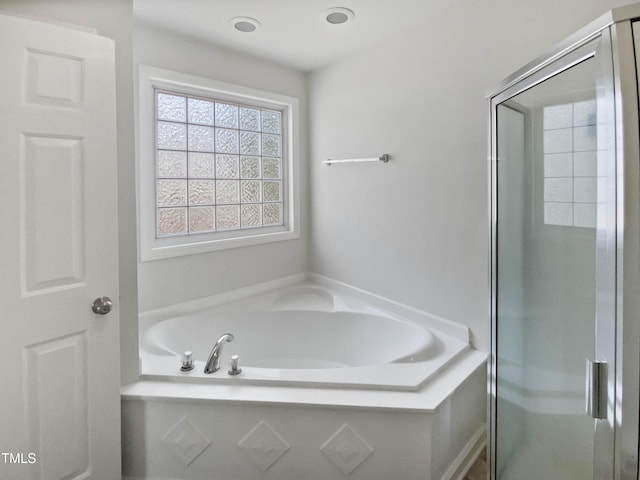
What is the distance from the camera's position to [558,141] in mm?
1290

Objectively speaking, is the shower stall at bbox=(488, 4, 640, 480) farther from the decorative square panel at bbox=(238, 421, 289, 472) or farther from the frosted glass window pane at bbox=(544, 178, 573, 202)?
the decorative square panel at bbox=(238, 421, 289, 472)

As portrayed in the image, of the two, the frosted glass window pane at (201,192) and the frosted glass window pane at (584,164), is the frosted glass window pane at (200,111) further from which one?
the frosted glass window pane at (584,164)

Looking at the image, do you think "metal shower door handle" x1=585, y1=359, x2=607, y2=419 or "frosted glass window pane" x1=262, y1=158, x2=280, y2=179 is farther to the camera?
"frosted glass window pane" x1=262, y1=158, x2=280, y2=179

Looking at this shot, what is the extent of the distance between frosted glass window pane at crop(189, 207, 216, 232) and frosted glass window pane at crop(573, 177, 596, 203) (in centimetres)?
227

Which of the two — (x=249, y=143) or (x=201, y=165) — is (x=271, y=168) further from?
(x=201, y=165)

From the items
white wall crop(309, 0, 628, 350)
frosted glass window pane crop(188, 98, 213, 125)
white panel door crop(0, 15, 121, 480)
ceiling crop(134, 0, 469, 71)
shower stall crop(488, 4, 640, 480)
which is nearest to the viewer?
shower stall crop(488, 4, 640, 480)

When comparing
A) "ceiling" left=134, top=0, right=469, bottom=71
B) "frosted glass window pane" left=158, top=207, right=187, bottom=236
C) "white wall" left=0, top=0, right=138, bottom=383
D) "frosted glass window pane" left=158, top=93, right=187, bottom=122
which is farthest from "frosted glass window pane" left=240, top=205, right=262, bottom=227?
"white wall" left=0, top=0, right=138, bottom=383

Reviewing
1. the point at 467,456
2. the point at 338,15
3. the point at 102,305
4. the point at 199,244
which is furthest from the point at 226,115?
the point at 467,456

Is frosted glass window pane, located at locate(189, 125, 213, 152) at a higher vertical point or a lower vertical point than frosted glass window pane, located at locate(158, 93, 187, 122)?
lower

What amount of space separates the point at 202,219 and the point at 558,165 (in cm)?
221

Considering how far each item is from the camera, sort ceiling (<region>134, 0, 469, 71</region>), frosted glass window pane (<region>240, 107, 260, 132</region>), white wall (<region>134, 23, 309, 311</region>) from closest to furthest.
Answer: ceiling (<region>134, 0, 469, 71</region>) → white wall (<region>134, 23, 309, 311</region>) → frosted glass window pane (<region>240, 107, 260, 132</region>)

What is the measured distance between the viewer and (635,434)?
34.7 inches

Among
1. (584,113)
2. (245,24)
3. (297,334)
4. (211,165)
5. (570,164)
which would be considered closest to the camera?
(584,113)

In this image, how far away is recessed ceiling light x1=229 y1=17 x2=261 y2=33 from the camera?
2.26 m
